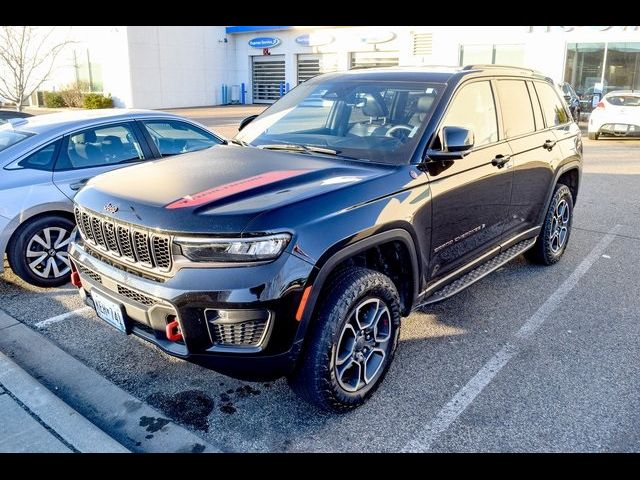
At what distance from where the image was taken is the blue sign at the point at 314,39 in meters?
31.3

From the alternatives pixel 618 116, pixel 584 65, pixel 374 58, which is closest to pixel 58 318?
pixel 618 116

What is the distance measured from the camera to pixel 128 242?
2.96 metres

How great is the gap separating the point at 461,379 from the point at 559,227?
9.31 ft

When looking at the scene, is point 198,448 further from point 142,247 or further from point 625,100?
point 625,100

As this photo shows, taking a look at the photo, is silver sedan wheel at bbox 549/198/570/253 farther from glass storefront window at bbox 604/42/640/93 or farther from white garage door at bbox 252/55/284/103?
white garage door at bbox 252/55/284/103

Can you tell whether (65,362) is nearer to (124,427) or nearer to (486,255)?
(124,427)

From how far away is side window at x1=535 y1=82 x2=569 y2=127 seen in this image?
206 inches

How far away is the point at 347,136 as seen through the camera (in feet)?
12.7

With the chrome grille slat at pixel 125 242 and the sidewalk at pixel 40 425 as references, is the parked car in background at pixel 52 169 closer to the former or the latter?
the sidewalk at pixel 40 425

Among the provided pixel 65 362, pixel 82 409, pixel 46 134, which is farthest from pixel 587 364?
pixel 46 134

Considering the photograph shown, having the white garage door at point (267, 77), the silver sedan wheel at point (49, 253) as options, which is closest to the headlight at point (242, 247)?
the silver sedan wheel at point (49, 253)

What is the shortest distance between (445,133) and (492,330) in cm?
163

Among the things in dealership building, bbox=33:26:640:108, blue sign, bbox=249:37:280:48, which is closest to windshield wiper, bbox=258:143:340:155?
dealership building, bbox=33:26:640:108

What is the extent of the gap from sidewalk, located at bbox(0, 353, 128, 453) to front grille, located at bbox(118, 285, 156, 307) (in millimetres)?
719
